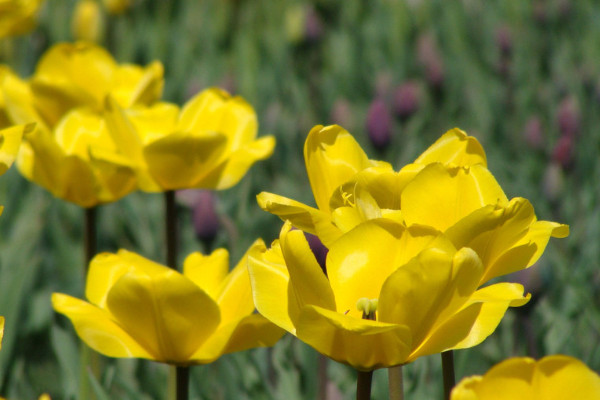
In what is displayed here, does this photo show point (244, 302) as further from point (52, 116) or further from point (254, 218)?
point (254, 218)

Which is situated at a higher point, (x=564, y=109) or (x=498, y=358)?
(x=564, y=109)

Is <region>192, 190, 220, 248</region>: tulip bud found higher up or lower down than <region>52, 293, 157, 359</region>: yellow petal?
higher up

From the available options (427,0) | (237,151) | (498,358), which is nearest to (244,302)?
(237,151)

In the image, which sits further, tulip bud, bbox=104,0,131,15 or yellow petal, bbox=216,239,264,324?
tulip bud, bbox=104,0,131,15

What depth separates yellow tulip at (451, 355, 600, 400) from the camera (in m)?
0.43

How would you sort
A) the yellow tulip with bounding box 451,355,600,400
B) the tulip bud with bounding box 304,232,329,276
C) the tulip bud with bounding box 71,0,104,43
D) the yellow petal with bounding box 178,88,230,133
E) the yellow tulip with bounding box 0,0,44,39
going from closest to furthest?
the yellow tulip with bounding box 451,355,600,400, the tulip bud with bounding box 304,232,329,276, the yellow petal with bounding box 178,88,230,133, the yellow tulip with bounding box 0,0,44,39, the tulip bud with bounding box 71,0,104,43

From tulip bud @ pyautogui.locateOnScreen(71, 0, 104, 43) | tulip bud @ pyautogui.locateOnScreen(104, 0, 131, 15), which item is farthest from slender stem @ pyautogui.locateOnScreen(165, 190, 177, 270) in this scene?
tulip bud @ pyautogui.locateOnScreen(104, 0, 131, 15)

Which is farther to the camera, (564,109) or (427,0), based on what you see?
(427,0)

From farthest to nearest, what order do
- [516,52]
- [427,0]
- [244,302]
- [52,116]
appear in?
[427,0] < [516,52] < [52,116] < [244,302]

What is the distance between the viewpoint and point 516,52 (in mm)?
2668

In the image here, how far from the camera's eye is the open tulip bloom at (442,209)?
0.52 m

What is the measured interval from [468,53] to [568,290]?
1.55 metres

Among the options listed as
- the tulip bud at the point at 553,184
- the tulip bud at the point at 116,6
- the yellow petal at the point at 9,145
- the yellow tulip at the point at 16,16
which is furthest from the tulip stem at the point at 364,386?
the tulip bud at the point at 116,6

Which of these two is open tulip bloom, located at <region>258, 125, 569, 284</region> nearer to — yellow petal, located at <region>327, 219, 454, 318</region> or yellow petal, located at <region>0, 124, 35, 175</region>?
yellow petal, located at <region>327, 219, 454, 318</region>
